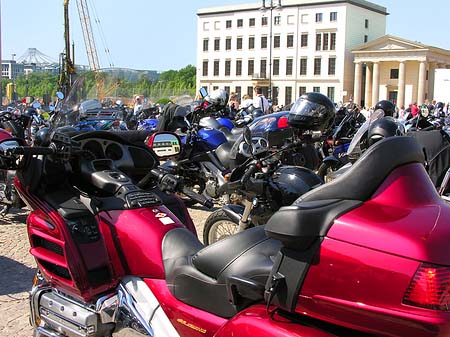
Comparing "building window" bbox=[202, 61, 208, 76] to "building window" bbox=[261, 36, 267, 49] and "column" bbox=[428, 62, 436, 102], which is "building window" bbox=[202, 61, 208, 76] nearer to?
"building window" bbox=[261, 36, 267, 49]

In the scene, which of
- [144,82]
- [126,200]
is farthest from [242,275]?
[144,82]

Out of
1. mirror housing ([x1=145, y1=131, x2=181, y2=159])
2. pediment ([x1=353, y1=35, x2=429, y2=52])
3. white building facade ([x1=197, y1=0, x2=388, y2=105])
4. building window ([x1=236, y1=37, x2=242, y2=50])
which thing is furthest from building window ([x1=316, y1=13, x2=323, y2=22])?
mirror housing ([x1=145, y1=131, x2=181, y2=159])

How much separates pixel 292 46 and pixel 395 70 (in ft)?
52.1

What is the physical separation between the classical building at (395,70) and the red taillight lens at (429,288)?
81373 millimetres

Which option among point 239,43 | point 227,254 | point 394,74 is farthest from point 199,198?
point 239,43

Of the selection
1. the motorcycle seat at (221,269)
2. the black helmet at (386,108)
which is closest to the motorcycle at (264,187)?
the motorcycle seat at (221,269)

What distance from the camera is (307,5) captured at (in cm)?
8181

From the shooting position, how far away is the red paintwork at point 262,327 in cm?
182

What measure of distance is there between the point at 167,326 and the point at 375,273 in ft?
3.68

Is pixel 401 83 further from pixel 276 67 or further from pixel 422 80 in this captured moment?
pixel 276 67

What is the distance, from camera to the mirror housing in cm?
362

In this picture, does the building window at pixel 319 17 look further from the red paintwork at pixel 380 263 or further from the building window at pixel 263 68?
the red paintwork at pixel 380 263

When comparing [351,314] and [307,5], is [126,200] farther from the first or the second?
[307,5]

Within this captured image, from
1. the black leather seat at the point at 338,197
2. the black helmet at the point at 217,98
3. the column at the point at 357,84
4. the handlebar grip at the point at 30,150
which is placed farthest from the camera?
the column at the point at 357,84
